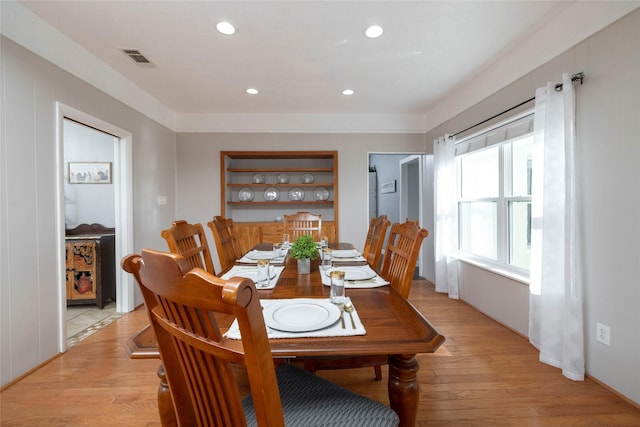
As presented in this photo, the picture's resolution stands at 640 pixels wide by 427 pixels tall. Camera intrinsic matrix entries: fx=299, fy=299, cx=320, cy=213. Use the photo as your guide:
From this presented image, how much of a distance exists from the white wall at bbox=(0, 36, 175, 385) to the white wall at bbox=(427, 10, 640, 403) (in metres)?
3.72

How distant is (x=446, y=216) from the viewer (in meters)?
3.79

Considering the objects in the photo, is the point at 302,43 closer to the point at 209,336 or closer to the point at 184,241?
the point at 184,241

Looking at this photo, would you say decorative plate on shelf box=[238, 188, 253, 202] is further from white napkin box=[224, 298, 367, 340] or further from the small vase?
white napkin box=[224, 298, 367, 340]

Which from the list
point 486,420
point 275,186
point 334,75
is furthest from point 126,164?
point 486,420

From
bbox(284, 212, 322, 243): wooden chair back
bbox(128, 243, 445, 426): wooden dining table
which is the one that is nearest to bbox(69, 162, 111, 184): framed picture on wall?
bbox(284, 212, 322, 243): wooden chair back

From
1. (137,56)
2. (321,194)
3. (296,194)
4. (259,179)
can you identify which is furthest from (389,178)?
(137,56)

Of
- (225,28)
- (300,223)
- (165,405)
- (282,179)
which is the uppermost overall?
(225,28)

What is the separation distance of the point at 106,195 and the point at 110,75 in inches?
66.2

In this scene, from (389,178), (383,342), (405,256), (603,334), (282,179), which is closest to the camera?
(383,342)

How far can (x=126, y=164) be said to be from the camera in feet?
10.5

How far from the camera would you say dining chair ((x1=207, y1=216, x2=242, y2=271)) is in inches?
86.0

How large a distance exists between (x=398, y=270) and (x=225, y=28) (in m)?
2.13

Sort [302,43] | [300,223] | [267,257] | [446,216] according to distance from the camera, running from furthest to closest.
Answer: [446,216]
[300,223]
[302,43]
[267,257]

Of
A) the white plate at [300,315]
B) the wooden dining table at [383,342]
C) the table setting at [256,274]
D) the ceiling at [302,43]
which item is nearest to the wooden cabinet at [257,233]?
the ceiling at [302,43]
